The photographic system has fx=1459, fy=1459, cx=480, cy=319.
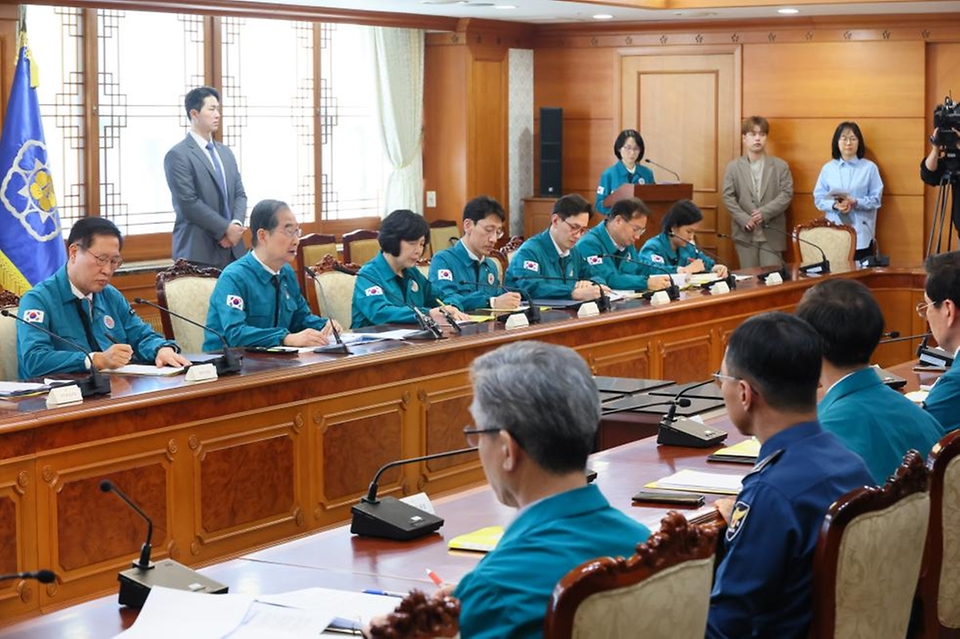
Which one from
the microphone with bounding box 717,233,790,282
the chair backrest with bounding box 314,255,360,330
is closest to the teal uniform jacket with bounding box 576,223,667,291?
the microphone with bounding box 717,233,790,282

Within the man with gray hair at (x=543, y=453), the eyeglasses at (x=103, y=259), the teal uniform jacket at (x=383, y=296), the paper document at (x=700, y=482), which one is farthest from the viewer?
the teal uniform jacket at (x=383, y=296)

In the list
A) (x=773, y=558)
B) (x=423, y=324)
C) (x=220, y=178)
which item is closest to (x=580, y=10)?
(x=220, y=178)

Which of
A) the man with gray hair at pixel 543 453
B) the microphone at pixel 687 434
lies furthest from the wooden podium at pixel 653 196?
the man with gray hair at pixel 543 453

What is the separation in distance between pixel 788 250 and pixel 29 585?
7582mm

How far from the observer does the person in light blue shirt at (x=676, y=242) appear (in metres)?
8.02

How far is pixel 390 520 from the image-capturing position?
9.22ft

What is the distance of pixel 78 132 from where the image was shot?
792 cm

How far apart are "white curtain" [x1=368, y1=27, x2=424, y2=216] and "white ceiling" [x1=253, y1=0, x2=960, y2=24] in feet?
1.24

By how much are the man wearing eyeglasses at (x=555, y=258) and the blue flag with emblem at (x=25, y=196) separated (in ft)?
7.39

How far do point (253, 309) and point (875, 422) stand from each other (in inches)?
114

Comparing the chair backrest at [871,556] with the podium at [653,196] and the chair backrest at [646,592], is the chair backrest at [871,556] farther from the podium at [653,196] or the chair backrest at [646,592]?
the podium at [653,196]

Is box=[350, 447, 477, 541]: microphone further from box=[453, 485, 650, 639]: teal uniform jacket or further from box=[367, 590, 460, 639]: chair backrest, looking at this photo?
box=[367, 590, 460, 639]: chair backrest

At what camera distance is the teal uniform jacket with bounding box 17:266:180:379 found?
14.6 feet

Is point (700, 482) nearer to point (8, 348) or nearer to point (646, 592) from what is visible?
point (646, 592)
